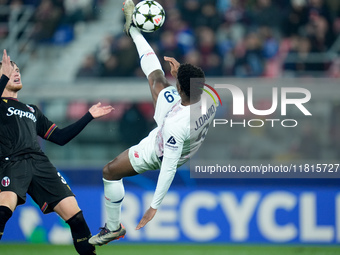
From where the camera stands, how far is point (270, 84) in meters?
10.0

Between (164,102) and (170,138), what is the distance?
0.56 metres

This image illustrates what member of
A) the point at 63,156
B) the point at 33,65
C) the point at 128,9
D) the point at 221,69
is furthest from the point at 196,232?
the point at 33,65

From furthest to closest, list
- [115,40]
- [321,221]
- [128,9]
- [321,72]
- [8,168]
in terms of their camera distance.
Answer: [115,40] → [321,72] → [321,221] → [128,9] → [8,168]

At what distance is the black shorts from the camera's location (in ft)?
20.9

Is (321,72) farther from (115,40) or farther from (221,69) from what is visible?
(115,40)

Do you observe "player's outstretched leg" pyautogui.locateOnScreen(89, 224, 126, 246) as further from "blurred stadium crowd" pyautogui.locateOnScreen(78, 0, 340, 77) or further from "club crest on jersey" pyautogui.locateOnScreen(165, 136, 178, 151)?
"blurred stadium crowd" pyautogui.locateOnScreen(78, 0, 340, 77)

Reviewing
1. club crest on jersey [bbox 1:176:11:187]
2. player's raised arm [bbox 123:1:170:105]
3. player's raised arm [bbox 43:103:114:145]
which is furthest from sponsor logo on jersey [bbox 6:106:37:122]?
player's raised arm [bbox 123:1:170:105]

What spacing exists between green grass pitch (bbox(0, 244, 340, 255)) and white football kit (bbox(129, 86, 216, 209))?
8.06 feet

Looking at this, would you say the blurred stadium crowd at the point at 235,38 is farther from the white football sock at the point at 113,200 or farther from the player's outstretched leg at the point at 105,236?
the player's outstretched leg at the point at 105,236

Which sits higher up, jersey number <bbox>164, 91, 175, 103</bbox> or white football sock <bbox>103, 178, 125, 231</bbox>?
jersey number <bbox>164, 91, 175, 103</bbox>

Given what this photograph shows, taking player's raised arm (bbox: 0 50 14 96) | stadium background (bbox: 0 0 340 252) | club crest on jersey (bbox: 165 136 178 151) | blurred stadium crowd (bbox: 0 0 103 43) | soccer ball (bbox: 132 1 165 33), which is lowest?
stadium background (bbox: 0 0 340 252)

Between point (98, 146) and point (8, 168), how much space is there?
338 cm

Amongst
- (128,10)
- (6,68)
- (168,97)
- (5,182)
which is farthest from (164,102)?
(5,182)

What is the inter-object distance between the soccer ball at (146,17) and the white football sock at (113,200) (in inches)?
64.5
